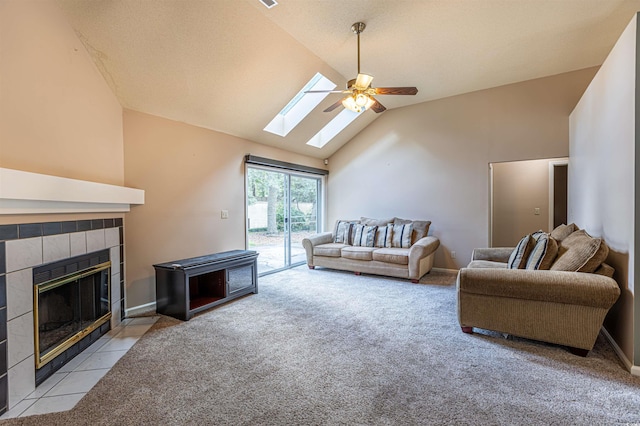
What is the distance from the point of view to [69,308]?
2457mm

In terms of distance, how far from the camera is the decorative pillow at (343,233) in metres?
5.59

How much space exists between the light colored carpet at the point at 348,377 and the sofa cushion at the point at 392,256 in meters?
1.43

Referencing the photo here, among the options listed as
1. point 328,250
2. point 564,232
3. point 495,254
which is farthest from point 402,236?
point 564,232

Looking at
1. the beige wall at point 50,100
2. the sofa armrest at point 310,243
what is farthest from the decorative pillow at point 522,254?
the beige wall at point 50,100

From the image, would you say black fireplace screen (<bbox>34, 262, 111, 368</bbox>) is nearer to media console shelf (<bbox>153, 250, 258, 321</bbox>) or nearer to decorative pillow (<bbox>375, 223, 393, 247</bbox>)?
media console shelf (<bbox>153, 250, 258, 321</bbox>)

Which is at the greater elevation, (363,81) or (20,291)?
(363,81)

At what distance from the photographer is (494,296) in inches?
99.3

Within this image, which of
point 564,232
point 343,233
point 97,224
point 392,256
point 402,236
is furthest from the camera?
point 343,233

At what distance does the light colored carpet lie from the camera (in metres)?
1.67

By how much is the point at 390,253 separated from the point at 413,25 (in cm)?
310

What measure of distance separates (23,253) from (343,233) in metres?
4.46

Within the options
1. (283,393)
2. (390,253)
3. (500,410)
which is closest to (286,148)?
(390,253)

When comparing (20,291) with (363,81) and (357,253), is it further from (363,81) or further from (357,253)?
(357,253)

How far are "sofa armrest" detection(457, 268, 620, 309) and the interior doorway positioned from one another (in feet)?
12.1
